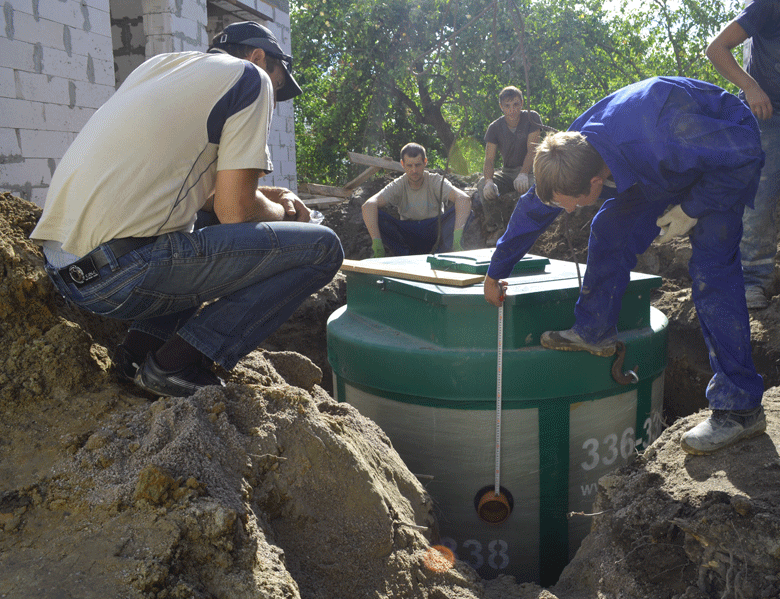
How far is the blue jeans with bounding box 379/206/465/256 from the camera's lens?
225 inches

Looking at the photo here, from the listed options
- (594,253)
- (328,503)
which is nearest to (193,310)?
(328,503)

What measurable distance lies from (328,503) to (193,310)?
841 millimetres

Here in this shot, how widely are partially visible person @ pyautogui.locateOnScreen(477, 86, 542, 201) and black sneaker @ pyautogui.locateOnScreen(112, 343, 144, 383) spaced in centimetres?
475

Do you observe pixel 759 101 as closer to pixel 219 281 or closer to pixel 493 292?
pixel 493 292

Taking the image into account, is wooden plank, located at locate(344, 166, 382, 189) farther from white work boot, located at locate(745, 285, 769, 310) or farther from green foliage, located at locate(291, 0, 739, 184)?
white work boot, located at locate(745, 285, 769, 310)

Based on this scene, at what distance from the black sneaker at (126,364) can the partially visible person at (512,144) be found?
4.75 metres

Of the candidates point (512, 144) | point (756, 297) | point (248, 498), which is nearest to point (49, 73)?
point (512, 144)

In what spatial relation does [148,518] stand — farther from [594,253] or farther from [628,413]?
[628,413]

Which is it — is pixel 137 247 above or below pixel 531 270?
above

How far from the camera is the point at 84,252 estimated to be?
72.4 inches

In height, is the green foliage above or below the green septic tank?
above

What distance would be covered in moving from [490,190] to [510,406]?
4259 millimetres

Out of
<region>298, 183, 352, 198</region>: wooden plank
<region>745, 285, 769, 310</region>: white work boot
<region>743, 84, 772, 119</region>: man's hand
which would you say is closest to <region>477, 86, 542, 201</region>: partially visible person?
<region>745, 285, 769, 310</region>: white work boot

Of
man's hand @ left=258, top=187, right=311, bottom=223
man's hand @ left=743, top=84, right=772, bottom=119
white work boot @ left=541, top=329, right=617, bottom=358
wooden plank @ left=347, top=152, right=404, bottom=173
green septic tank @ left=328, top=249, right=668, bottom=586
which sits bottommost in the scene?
green septic tank @ left=328, top=249, right=668, bottom=586
